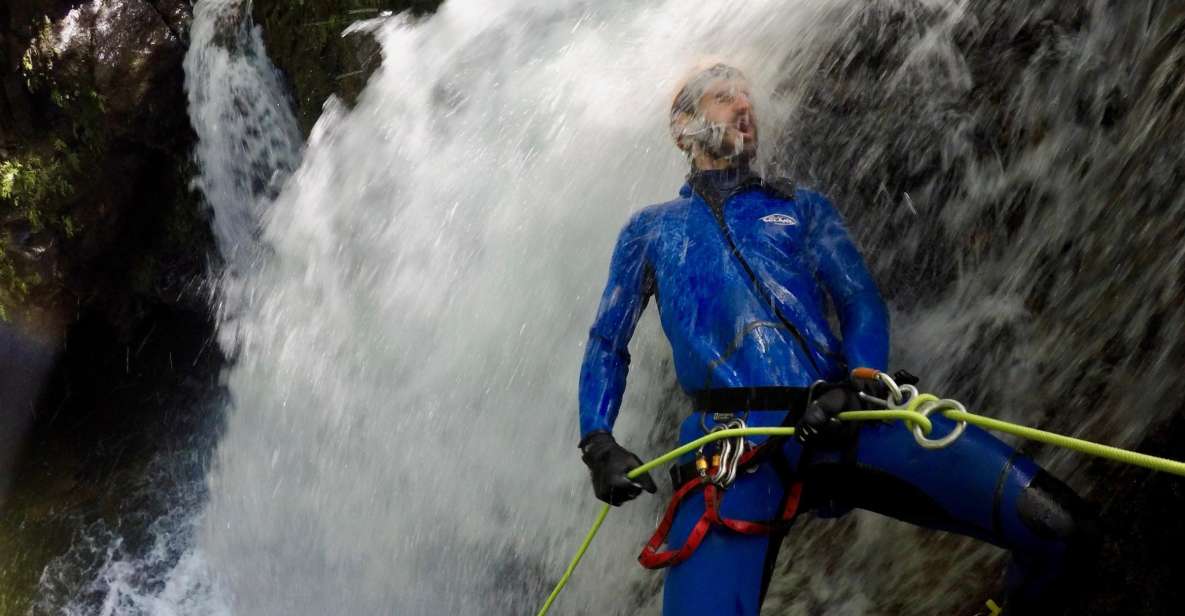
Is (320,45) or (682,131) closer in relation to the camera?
(682,131)

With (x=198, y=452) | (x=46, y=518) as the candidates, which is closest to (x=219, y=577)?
(x=198, y=452)

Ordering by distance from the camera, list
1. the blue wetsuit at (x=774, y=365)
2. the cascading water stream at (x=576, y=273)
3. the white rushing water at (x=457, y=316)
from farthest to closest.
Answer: the white rushing water at (x=457, y=316)
the cascading water stream at (x=576, y=273)
the blue wetsuit at (x=774, y=365)

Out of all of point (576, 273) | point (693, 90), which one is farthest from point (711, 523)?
point (576, 273)

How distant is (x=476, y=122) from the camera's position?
4.86 m

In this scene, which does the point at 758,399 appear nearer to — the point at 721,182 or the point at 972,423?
the point at 972,423

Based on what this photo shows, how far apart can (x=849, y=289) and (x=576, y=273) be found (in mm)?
2006

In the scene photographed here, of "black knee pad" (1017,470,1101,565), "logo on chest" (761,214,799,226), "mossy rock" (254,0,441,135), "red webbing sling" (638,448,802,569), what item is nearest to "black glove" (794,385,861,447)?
"red webbing sling" (638,448,802,569)

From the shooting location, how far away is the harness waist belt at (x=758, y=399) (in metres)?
2.27

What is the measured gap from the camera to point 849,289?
7.98 feet

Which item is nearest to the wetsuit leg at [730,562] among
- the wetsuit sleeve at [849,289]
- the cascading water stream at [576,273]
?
the wetsuit sleeve at [849,289]

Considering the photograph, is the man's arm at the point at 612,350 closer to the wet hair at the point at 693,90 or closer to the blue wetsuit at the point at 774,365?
the blue wetsuit at the point at 774,365

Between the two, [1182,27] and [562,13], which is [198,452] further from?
[1182,27]

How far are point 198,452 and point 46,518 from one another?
130 centimetres

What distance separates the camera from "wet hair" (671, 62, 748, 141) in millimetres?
2719
